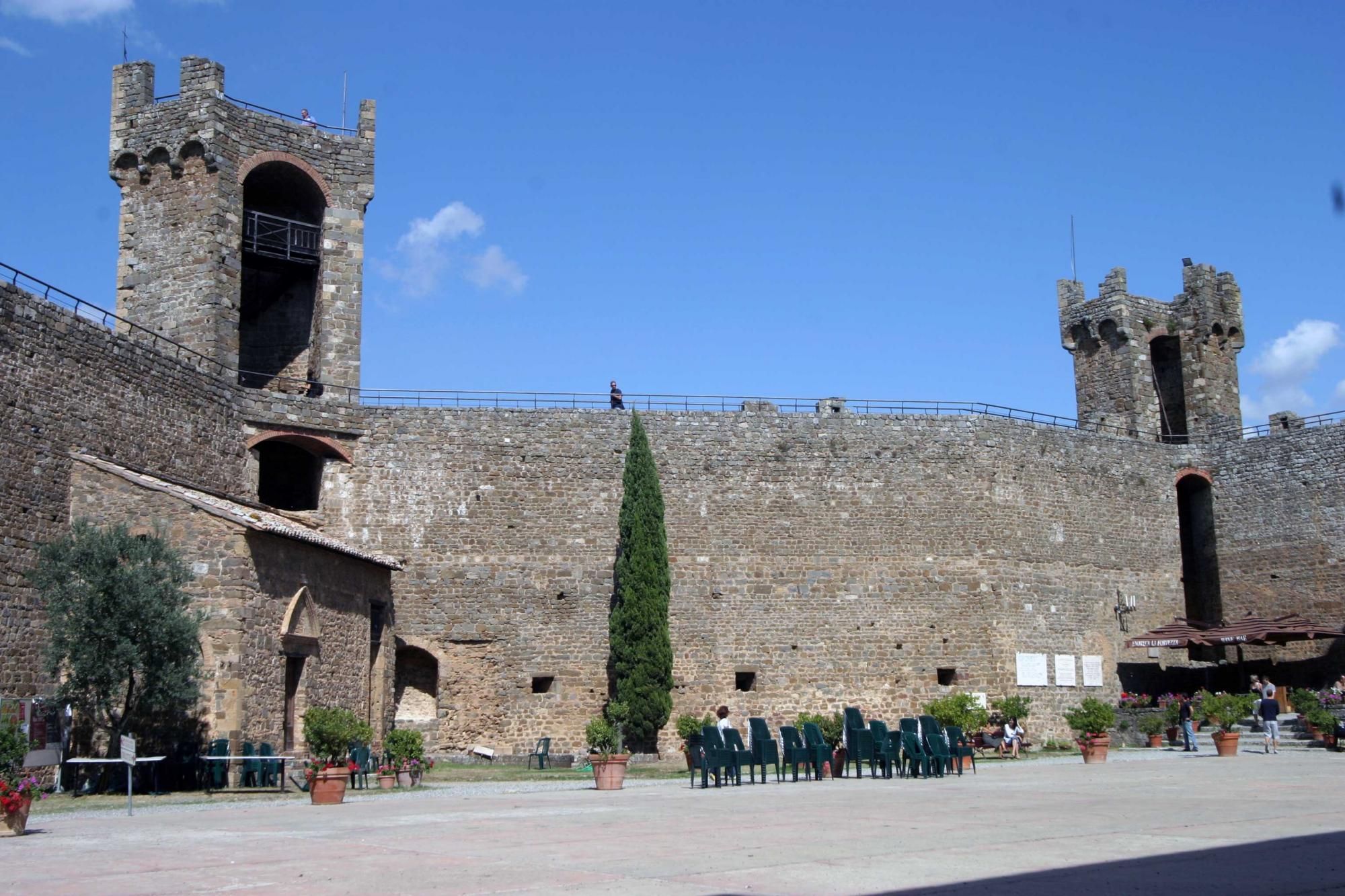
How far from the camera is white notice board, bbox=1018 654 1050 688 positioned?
29703 millimetres

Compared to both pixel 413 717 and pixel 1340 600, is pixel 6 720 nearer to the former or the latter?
pixel 413 717

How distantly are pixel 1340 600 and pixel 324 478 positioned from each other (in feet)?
75.1

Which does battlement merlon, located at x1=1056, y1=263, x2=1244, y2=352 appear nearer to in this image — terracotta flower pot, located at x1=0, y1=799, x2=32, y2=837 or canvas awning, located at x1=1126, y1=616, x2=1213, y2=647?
Answer: canvas awning, located at x1=1126, y1=616, x2=1213, y2=647

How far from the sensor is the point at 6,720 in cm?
1733

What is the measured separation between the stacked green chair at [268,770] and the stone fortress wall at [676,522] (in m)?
7.02

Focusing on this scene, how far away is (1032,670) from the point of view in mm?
29922

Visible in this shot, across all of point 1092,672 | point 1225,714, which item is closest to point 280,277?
point 1092,672

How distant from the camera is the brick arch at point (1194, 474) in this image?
112 ft

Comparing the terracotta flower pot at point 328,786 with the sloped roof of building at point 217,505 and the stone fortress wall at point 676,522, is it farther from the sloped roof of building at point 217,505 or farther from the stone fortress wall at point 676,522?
the stone fortress wall at point 676,522

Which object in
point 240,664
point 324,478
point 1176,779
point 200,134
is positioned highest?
point 200,134

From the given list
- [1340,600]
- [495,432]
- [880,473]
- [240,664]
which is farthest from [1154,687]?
[240,664]

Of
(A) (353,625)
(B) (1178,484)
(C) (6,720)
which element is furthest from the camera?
(B) (1178,484)

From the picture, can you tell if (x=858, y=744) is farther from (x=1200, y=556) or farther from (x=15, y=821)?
(x=1200, y=556)

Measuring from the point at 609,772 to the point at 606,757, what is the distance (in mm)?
216
